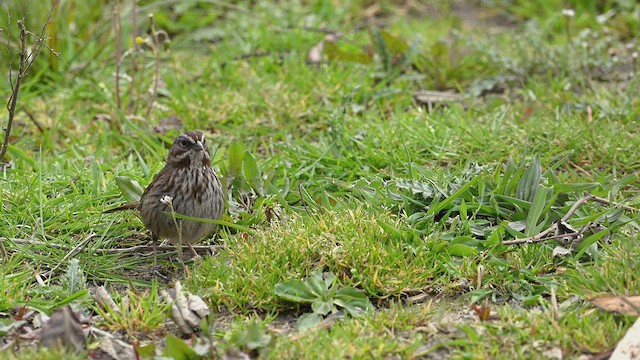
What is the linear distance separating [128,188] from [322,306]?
1.58 meters

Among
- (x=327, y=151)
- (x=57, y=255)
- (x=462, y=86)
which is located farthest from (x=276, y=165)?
(x=462, y=86)

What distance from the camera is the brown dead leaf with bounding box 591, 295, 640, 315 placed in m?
3.85

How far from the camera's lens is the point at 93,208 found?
17.6 ft

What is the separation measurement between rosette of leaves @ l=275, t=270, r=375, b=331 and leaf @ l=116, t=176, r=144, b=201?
132cm

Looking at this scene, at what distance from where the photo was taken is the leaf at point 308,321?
4.16m

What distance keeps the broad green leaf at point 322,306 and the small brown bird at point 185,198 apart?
90cm

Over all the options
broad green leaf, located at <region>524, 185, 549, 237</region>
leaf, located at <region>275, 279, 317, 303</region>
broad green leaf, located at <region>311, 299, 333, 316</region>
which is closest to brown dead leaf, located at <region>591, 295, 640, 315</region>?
broad green leaf, located at <region>524, 185, 549, 237</region>

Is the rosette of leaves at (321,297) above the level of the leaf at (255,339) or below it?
below

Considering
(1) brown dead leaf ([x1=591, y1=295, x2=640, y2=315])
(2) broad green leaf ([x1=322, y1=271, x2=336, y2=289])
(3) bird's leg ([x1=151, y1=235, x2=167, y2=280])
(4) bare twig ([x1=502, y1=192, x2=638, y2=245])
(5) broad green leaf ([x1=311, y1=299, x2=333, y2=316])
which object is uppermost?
(4) bare twig ([x1=502, y1=192, x2=638, y2=245])

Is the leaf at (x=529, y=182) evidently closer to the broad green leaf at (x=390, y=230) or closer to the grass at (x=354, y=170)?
the grass at (x=354, y=170)

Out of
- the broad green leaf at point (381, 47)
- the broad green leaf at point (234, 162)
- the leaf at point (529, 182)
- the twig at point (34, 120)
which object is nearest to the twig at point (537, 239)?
the leaf at point (529, 182)

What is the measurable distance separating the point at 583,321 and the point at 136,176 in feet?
9.72

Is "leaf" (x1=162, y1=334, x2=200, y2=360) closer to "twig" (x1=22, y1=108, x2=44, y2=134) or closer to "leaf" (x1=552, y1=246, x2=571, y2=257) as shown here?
"leaf" (x1=552, y1=246, x2=571, y2=257)

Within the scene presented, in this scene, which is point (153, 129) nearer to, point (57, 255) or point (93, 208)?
point (93, 208)
